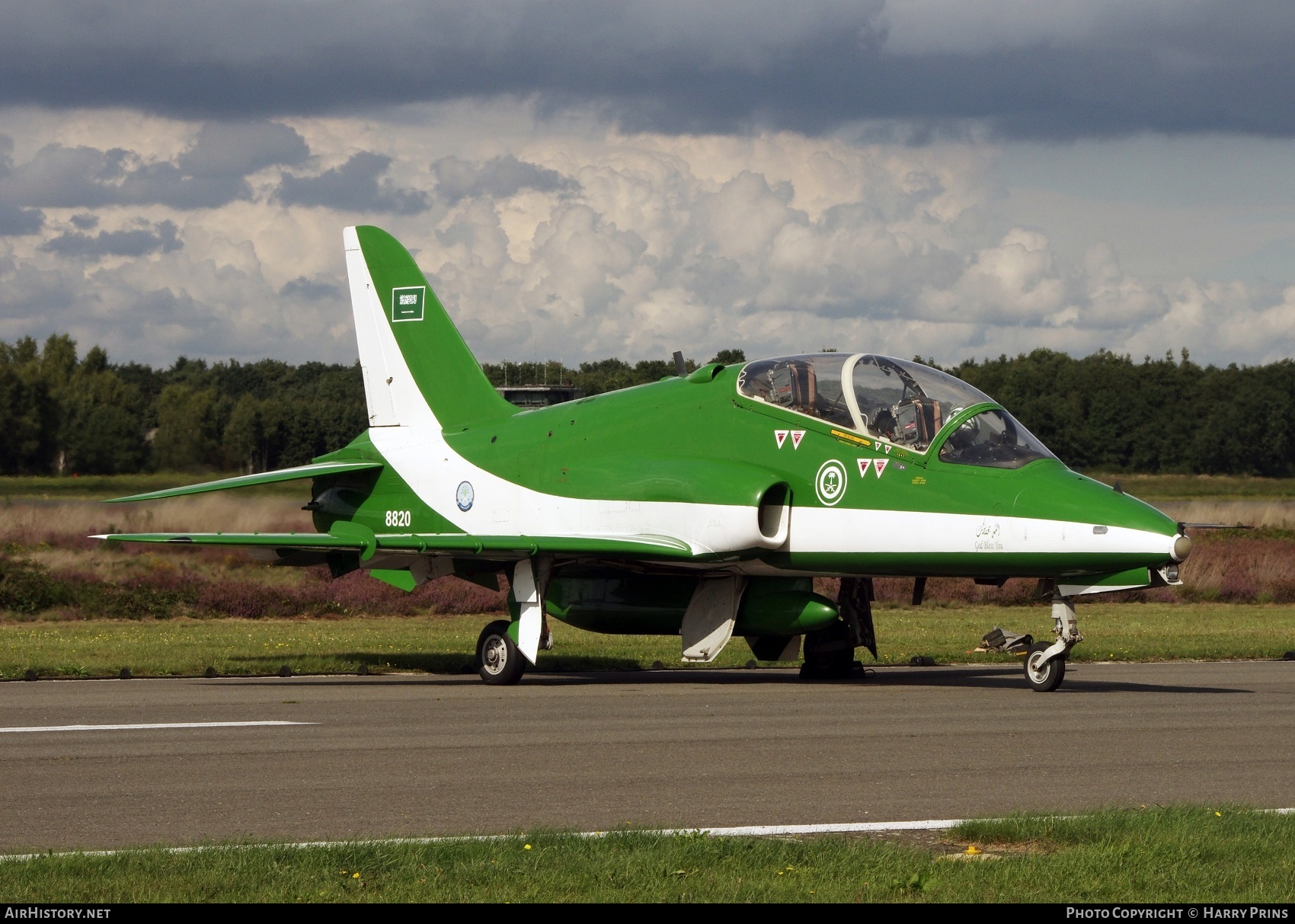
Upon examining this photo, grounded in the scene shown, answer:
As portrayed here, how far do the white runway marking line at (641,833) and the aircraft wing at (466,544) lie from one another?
8.27 meters

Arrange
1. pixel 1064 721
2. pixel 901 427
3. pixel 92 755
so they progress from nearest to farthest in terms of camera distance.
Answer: pixel 92 755, pixel 1064 721, pixel 901 427

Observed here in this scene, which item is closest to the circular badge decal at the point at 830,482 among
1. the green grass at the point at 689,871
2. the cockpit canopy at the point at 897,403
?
the cockpit canopy at the point at 897,403

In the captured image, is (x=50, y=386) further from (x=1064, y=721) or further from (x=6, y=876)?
(x=6, y=876)

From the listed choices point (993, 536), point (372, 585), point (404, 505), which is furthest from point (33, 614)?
point (993, 536)

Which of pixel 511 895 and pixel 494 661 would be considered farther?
pixel 494 661

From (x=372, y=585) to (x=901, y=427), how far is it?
1824 centimetres

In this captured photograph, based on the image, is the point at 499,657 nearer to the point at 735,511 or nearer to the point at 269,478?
the point at 735,511

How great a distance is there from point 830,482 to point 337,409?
3112cm

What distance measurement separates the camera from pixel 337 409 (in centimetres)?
4456

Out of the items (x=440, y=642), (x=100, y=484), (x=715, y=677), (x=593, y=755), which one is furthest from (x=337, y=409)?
(x=593, y=755)

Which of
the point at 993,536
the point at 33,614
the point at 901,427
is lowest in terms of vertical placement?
the point at 33,614

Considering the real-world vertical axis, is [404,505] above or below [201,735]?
above

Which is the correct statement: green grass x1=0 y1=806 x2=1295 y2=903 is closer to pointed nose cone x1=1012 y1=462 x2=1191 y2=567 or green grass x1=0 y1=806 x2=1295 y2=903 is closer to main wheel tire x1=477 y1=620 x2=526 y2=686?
pointed nose cone x1=1012 y1=462 x2=1191 y2=567

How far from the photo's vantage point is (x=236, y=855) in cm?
660
